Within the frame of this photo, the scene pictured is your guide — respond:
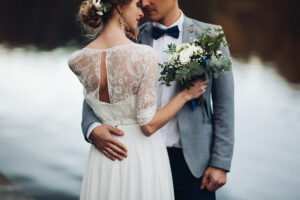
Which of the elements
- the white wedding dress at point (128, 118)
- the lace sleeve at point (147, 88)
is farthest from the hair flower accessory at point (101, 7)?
the lace sleeve at point (147, 88)

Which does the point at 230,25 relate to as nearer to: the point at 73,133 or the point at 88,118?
the point at 73,133

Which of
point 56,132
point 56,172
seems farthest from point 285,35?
point 56,172

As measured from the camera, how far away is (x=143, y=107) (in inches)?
88.8

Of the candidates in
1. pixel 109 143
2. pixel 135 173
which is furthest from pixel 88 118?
pixel 135 173

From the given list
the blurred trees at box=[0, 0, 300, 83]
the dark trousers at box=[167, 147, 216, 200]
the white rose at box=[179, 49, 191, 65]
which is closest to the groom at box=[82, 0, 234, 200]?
the dark trousers at box=[167, 147, 216, 200]

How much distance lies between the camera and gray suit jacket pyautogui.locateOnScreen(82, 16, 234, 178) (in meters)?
2.48

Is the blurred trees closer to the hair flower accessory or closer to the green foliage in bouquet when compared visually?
the green foliage in bouquet

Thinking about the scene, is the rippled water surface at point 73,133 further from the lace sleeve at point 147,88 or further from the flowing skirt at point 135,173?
the lace sleeve at point 147,88

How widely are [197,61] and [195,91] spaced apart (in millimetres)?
151

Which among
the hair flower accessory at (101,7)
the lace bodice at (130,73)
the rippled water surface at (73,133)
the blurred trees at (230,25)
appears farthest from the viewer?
the blurred trees at (230,25)

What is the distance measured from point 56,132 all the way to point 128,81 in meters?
4.88

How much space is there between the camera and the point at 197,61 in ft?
7.68

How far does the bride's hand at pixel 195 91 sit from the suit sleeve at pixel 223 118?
141 mm

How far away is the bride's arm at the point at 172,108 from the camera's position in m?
2.30
